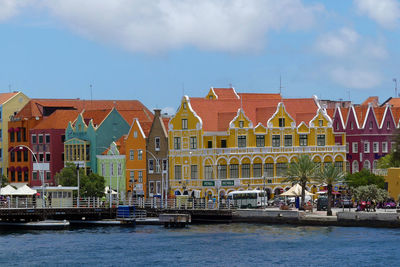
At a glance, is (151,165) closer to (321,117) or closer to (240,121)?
(240,121)

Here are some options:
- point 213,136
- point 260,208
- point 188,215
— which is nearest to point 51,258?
point 188,215

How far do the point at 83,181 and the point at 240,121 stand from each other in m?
23.2

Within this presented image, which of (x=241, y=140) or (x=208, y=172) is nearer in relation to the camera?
(x=241, y=140)

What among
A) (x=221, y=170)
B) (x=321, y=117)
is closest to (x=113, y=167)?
(x=221, y=170)

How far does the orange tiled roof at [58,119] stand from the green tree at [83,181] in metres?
14.6

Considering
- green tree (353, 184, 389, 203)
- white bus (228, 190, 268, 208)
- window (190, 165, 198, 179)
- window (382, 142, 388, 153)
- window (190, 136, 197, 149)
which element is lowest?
white bus (228, 190, 268, 208)

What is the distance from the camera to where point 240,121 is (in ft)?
510

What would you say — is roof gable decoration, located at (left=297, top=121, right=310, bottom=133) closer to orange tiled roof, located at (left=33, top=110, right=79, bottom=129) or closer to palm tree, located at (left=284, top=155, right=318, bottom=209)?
palm tree, located at (left=284, top=155, right=318, bottom=209)

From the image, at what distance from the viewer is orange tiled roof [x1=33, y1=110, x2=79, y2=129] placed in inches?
7200

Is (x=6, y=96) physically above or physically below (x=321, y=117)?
above

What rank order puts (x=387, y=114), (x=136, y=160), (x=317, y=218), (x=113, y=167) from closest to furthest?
(x=317, y=218), (x=136, y=160), (x=387, y=114), (x=113, y=167)

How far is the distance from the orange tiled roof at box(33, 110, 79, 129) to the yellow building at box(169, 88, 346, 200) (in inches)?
1145

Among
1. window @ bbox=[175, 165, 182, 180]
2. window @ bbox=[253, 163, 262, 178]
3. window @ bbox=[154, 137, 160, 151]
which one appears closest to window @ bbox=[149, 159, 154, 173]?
window @ bbox=[154, 137, 160, 151]

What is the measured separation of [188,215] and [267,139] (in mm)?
28736
